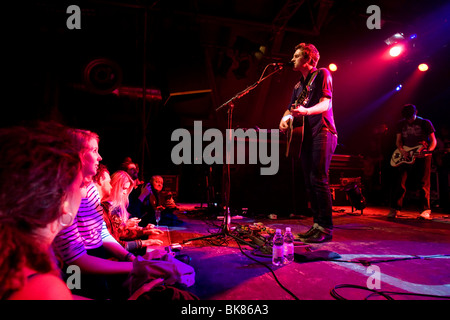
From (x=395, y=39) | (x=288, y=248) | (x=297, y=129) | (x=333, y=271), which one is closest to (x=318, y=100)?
(x=297, y=129)

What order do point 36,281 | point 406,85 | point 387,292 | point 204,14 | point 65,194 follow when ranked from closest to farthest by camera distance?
1. point 36,281
2. point 65,194
3. point 387,292
4. point 204,14
5. point 406,85

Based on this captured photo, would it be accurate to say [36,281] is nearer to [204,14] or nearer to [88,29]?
[204,14]

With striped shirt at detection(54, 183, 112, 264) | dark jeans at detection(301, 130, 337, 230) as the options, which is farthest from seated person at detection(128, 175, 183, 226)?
dark jeans at detection(301, 130, 337, 230)

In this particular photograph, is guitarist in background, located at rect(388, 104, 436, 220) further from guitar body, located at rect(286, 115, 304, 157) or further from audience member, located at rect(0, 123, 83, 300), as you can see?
audience member, located at rect(0, 123, 83, 300)

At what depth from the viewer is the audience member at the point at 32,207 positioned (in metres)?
0.61

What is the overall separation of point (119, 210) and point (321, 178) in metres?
2.55

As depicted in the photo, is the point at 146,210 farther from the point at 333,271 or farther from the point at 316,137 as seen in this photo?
the point at 333,271

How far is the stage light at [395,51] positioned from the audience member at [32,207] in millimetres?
10128

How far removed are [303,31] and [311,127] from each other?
209 inches

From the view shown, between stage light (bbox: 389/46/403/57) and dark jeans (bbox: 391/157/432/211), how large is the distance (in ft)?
15.0

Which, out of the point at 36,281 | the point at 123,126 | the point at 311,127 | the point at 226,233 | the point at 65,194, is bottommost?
the point at 226,233

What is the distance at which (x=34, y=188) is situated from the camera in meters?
0.67

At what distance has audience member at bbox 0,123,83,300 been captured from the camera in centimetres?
61

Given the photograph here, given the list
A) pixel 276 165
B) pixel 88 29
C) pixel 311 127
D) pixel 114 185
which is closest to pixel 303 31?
pixel 276 165
